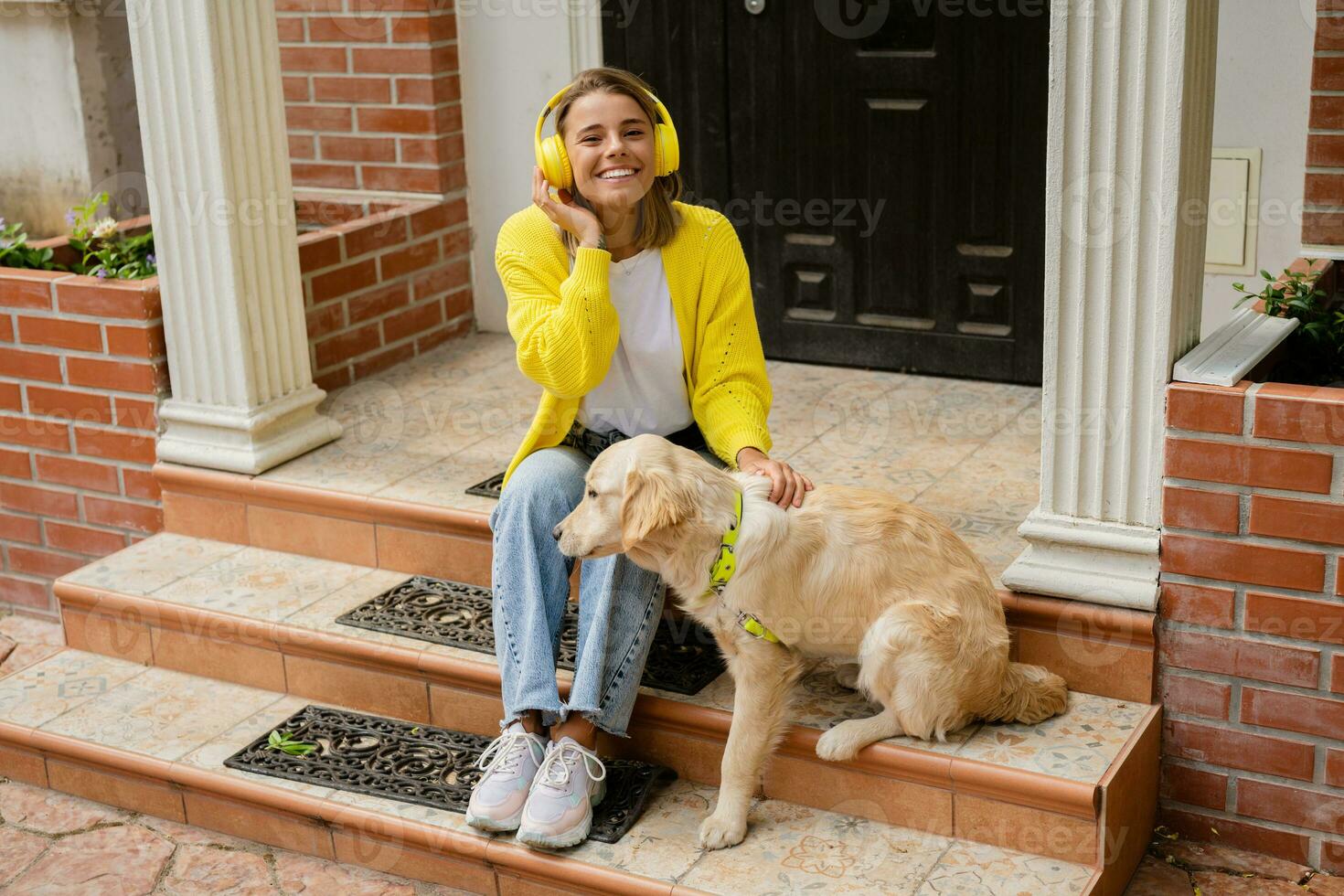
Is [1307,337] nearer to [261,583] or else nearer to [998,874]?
[998,874]

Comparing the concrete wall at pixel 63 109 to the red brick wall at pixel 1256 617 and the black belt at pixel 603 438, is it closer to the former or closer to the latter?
the black belt at pixel 603 438

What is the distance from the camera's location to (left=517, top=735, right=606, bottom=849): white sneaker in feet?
9.67

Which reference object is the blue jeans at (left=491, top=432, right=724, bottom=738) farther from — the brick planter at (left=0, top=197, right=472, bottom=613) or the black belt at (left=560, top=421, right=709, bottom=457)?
the brick planter at (left=0, top=197, right=472, bottom=613)

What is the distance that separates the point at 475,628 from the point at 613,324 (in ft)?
3.03

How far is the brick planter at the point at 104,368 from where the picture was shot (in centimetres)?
423

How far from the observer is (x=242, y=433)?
4.13 meters

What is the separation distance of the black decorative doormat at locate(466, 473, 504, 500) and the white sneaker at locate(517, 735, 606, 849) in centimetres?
97

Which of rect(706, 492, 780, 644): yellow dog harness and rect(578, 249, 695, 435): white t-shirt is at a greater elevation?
rect(578, 249, 695, 435): white t-shirt

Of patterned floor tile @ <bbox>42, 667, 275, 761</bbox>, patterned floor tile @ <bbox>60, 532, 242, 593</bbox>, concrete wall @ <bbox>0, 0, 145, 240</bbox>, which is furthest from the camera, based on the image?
concrete wall @ <bbox>0, 0, 145, 240</bbox>

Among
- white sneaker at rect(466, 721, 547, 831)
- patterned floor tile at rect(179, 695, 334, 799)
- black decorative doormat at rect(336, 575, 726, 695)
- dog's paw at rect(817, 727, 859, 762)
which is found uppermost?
black decorative doormat at rect(336, 575, 726, 695)

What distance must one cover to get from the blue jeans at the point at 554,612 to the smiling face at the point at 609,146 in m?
0.59

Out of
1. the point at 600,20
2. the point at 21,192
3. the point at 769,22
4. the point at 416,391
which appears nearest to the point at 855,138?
the point at 769,22

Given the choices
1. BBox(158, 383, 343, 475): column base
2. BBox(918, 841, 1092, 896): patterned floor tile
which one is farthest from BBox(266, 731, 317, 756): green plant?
BBox(918, 841, 1092, 896): patterned floor tile

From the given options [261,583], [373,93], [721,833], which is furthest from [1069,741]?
[373,93]
